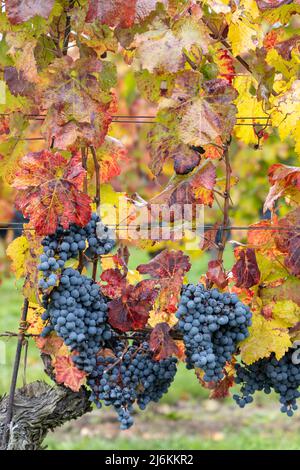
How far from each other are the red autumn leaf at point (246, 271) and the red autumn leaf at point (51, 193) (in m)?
0.41

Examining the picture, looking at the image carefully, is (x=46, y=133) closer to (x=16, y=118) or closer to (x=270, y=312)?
(x=16, y=118)

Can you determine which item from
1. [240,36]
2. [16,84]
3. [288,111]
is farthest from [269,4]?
[16,84]

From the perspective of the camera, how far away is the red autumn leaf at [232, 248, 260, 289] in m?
1.88

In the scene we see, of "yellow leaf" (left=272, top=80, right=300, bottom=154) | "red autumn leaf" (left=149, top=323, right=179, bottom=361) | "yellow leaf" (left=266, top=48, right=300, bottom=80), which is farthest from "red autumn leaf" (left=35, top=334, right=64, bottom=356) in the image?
"yellow leaf" (left=266, top=48, right=300, bottom=80)

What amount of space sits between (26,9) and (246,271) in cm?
83

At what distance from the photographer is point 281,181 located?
1894mm

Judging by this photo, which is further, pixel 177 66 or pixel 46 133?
pixel 46 133

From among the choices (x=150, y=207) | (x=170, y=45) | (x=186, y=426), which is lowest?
(x=186, y=426)

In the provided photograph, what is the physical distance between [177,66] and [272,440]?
2.70m

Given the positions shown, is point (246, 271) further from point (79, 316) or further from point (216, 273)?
point (79, 316)

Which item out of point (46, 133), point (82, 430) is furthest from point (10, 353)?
point (46, 133)

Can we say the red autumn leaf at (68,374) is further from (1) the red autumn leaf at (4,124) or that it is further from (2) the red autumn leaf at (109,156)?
(1) the red autumn leaf at (4,124)
